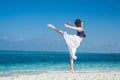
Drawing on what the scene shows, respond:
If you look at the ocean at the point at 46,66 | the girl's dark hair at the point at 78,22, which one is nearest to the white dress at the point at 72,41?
the girl's dark hair at the point at 78,22

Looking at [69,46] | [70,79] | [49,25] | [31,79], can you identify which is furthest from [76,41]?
[31,79]

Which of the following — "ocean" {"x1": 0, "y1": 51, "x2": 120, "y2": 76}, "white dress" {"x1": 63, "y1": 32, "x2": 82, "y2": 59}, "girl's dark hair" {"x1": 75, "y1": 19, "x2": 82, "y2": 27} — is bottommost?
"white dress" {"x1": 63, "y1": 32, "x2": 82, "y2": 59}

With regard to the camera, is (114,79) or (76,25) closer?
(76,25)

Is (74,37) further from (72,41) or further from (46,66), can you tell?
(46,66)

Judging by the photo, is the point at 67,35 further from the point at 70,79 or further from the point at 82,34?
the point at 70,79

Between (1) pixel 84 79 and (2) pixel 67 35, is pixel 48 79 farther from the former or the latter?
(2) pixel 67 35

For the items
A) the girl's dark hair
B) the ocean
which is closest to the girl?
the girl's dark hair

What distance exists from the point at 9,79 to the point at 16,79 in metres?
0.45

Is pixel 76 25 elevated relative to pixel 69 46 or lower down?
elevated

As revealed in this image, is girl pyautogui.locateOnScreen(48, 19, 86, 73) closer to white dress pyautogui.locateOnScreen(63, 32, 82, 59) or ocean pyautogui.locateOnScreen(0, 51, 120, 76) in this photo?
white dress pyautogui.locateOnScreen(63, 32, 82, 59)

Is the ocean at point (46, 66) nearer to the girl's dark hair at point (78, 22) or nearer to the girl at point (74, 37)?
the girl at point (74, 37)

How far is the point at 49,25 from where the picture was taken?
11.3m

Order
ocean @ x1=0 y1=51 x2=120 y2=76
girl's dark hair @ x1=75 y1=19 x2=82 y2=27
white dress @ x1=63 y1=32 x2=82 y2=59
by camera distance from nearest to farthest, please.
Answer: girl's dark hair @ x1=75 y1=19 x2=82 y2=27
white dress @ x1=63 y1=32 x2=82 y2=59
ocean @ x1=0 y1=51 x2=120 y2=76

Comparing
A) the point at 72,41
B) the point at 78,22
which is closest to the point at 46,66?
the point at 72,41
